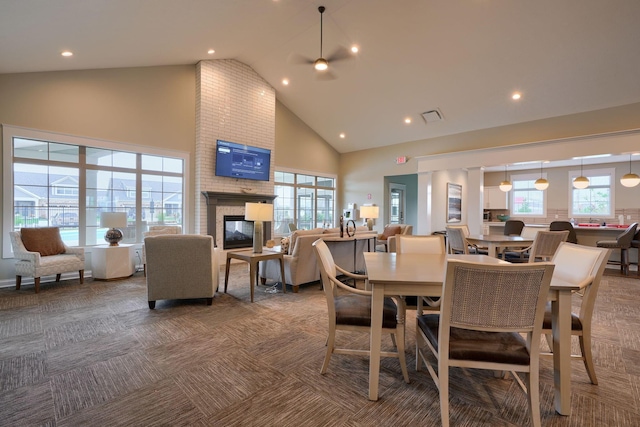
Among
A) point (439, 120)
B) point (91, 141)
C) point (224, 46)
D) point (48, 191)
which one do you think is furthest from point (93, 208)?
point (439, 120)

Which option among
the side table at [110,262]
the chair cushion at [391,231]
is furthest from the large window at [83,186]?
the chair cushion at [391,231]

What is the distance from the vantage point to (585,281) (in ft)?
6.20

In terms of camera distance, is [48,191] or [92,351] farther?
[48,191]

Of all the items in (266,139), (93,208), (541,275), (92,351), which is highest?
(266,139)

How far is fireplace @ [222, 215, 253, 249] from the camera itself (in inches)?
273

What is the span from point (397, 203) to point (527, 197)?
378 cm

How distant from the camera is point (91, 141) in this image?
5352mm

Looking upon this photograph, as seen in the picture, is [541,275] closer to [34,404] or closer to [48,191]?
[34,404]

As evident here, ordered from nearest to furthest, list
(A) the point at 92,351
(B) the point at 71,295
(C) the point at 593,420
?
1. (C) the point at 593,420
2. (A) the point at 92,351
3. (B) the point at 71,295

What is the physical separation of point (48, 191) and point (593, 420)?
704 centimetres

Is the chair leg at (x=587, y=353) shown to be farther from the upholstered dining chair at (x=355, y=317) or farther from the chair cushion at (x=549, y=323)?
the upholstered dining chair at (x=355, y=317)

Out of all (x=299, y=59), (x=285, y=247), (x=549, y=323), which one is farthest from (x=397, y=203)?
(x=549, y=323)

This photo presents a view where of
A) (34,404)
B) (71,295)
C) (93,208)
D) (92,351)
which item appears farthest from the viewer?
(93,208)

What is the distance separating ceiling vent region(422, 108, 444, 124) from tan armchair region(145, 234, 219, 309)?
18.7ft
